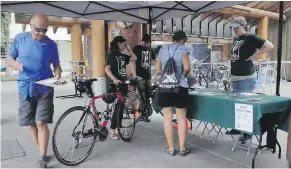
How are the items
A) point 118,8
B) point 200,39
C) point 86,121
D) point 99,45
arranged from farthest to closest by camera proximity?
point 200,39
point 99,45
point 118,8
point 86,121

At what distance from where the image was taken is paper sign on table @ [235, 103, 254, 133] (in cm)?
253

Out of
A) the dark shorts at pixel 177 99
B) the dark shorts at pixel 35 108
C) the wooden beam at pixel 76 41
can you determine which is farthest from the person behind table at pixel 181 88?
the wooden beam at pixel 76 41

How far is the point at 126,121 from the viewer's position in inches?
148

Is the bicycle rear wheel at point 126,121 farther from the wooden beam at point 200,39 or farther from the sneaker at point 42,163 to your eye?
the wooden beam at point 200,39

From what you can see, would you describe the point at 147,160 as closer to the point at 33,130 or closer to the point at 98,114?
the point at 98,114

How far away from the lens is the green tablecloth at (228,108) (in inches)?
99.0

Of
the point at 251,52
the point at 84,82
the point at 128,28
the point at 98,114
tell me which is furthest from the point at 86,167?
the point at 128,28

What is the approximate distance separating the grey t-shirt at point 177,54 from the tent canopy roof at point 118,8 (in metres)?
1.32

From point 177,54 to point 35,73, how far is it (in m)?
1.51

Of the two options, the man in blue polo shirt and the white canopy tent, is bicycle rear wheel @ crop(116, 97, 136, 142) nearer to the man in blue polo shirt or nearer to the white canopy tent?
the man in blue polo shirt

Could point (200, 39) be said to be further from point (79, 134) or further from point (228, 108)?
point (79, 134)

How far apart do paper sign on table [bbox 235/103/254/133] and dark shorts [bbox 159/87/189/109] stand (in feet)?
1.96

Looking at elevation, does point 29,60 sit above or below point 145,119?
above

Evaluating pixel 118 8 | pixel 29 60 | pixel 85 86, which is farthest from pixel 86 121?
pixel 118 8
